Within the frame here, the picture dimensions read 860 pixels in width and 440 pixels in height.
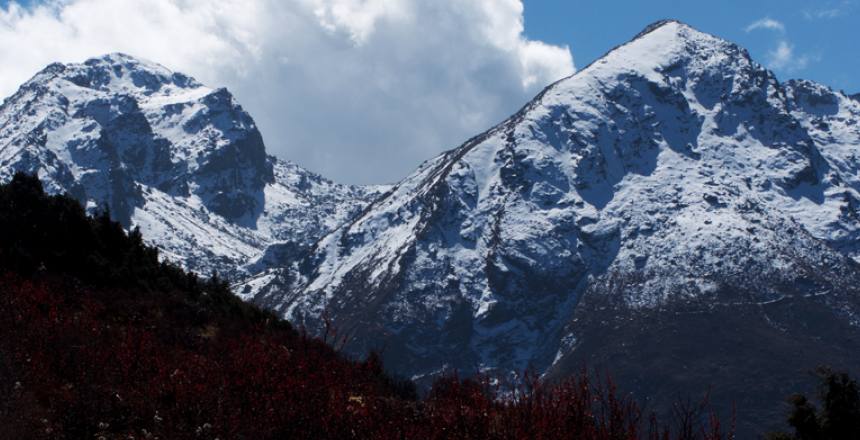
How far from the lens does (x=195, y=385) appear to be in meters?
18.7

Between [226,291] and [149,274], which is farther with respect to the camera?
[226,291]

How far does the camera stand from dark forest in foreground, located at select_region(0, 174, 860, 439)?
53.5 ft

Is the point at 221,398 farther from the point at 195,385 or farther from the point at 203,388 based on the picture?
the point at 195,385

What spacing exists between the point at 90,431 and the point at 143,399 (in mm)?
1407

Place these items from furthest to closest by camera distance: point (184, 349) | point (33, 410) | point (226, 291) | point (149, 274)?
point (226, 291) < point (149, 274) < point (184, 349) < point (33, 410)

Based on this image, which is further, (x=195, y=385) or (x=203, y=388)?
(x=195, y=385)

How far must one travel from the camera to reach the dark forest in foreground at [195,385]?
16.3 meters

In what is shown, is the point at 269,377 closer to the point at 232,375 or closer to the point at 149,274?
→ the point at 232,375

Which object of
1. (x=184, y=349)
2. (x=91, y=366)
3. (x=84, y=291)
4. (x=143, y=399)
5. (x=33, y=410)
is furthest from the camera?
(x=84, y=291)

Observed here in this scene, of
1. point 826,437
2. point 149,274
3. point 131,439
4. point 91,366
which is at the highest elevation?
point 149,274

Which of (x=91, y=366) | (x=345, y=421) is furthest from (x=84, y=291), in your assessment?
(x=345, y=421)

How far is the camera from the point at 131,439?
1694 centimetres

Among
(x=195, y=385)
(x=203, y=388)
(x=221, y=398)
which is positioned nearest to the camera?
(x=221, y=398)

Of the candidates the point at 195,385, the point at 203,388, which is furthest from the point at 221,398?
the point at 195,385
